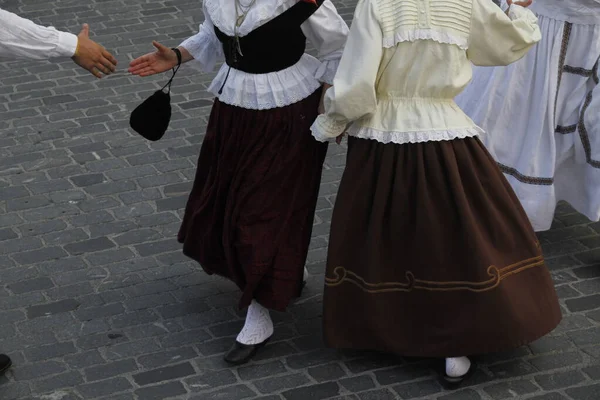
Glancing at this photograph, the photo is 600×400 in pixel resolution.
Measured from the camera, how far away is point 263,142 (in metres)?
4.55

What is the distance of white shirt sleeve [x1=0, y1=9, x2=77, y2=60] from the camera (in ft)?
14.3

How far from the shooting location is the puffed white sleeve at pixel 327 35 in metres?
4.42

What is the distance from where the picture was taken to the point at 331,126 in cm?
428

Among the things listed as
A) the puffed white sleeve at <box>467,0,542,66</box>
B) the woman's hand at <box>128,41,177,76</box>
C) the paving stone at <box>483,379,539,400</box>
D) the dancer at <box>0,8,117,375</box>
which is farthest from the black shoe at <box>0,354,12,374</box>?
the puffed white sleeve at <box>467,0,542,66</box>

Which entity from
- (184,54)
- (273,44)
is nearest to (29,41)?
(184,54)

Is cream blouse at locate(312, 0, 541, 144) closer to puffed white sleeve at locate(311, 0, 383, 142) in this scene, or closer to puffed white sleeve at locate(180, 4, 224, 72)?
puffed white sleeve at locate(311, 0, 383, 142)

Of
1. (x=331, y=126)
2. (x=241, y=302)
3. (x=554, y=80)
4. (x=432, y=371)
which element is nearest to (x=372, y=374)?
(x=432, y=371)

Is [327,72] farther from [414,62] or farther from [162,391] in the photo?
[162,391]

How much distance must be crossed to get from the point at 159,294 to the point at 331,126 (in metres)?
1.39

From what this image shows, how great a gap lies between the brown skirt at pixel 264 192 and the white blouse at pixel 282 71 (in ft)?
0.15

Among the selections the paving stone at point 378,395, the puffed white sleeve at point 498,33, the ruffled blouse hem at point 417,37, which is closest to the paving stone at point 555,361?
the paving stone at point 378,395

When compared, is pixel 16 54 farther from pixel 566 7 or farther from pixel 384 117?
pixel 566 7

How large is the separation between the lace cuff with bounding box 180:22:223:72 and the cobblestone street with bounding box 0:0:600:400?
1.07m

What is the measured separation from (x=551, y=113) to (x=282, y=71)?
1.45m
